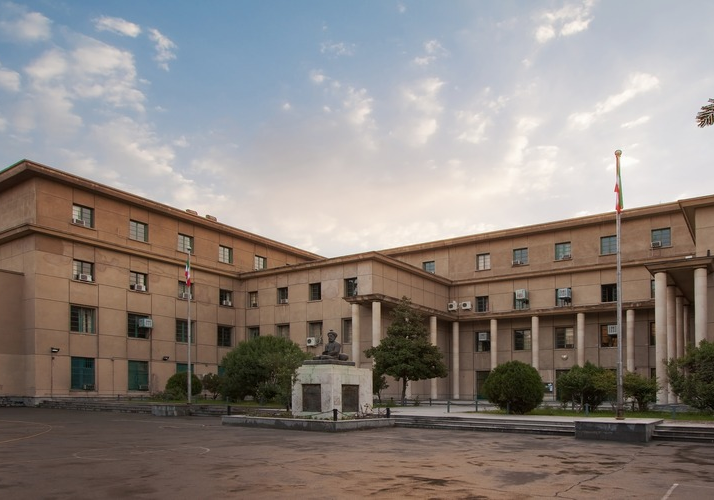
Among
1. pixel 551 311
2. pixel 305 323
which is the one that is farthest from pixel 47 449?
pixel 551 311

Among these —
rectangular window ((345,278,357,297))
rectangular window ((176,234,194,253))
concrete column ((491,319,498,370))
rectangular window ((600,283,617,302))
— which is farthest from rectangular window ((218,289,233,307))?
rectangular window ((600,283,617,302))

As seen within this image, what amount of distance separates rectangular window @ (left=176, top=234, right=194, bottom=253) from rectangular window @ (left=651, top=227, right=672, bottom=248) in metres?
32.2

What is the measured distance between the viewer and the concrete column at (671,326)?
103 ft

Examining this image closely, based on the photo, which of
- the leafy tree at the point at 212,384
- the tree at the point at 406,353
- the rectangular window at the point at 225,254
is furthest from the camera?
the rectangular window at the point at 225,254

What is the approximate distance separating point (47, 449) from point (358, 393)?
12.4 m

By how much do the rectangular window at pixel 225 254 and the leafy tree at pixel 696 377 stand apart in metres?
33.1

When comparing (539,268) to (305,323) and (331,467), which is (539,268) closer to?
(305,323)

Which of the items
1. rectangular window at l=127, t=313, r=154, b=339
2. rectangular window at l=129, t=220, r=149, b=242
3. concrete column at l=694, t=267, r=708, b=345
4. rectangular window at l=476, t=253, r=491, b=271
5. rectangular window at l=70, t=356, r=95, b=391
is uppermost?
rectangular window at l=129, t=220, r=149, b=242

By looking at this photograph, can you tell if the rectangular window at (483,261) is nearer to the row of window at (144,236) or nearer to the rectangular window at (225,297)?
the row of window at (144,236)

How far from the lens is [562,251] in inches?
1832

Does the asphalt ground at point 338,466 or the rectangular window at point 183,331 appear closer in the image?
the asphalt ground at point 338,466

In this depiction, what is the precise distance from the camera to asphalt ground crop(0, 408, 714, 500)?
9.90 metres

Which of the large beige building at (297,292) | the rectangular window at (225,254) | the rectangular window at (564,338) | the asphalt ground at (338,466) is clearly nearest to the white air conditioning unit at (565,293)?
→ the large beige building at (297,292)

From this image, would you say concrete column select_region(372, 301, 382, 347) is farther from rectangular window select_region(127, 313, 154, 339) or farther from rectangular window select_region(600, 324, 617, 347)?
rectangular window select_region(600, 324, 617, 347)
